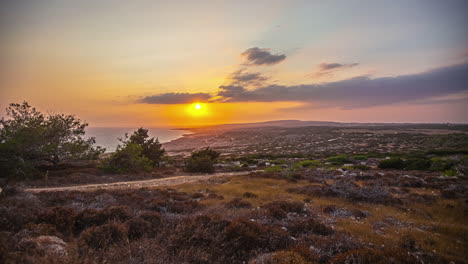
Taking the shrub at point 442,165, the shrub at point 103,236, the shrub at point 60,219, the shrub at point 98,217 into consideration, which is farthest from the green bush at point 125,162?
the shrub at point 442,165

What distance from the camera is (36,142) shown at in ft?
54.3

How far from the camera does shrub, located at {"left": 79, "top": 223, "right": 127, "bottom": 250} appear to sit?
14.3 feet

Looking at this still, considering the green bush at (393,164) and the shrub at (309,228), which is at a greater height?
the shrub at (309,228)

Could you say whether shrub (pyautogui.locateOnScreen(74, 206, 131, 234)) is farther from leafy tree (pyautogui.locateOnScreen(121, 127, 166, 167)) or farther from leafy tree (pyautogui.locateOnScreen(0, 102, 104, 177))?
leafy tree (pyautogui.locateOnScreen(121, 127, 166, 167))

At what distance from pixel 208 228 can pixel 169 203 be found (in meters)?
3.99

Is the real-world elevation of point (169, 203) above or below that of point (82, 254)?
below

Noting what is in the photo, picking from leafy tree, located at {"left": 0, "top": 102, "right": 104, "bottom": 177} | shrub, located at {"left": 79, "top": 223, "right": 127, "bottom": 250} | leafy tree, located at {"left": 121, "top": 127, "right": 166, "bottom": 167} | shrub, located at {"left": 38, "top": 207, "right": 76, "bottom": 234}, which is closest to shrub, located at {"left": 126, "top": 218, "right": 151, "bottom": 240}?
shrub, located at {"left": 79, "top": 223, "right": 127, "bottom": 250}

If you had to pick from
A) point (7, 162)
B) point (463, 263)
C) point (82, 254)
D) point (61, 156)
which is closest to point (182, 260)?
point (82, 254)

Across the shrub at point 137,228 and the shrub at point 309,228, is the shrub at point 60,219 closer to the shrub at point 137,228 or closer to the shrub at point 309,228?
the shrub at point 137,228

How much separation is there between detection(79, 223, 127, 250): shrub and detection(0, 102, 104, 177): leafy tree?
15.6 m

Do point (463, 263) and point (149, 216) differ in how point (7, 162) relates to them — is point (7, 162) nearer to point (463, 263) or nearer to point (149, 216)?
point (149, 216)

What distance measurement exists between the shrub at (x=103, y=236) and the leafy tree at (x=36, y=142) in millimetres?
15606

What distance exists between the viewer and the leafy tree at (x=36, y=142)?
14.7 meters

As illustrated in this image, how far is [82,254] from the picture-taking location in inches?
153
